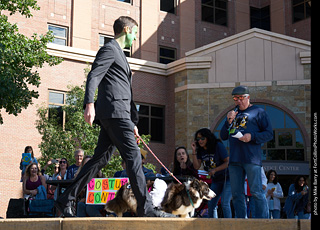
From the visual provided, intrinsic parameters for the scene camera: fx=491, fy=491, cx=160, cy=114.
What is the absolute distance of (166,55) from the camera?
31.5 m

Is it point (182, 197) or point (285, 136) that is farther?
point (285, 136)

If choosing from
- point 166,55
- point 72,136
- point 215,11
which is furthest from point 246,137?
point 215,11

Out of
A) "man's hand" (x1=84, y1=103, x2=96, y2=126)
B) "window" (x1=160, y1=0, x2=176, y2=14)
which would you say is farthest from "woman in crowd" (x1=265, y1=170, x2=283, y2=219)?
"window" (x1=160, y1=0, x2=176, y2=14)

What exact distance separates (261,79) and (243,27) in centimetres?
953

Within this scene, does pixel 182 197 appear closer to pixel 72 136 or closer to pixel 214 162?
pixel 214 162

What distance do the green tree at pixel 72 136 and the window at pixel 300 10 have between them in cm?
1740

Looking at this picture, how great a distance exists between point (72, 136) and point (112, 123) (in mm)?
15612

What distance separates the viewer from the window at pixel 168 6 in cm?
3188

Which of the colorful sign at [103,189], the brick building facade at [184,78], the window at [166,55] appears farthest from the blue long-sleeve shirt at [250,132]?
the window at [166,55]

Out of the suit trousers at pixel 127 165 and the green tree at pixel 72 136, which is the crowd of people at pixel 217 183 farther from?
the green tree at pixel 72 136

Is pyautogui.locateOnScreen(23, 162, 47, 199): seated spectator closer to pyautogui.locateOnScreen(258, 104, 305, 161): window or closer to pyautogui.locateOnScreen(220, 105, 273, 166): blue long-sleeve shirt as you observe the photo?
pyautogui.locateOnScreen(220, 105, 273, 166): blue long-sleeve shirt

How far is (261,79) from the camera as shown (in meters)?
26.0
